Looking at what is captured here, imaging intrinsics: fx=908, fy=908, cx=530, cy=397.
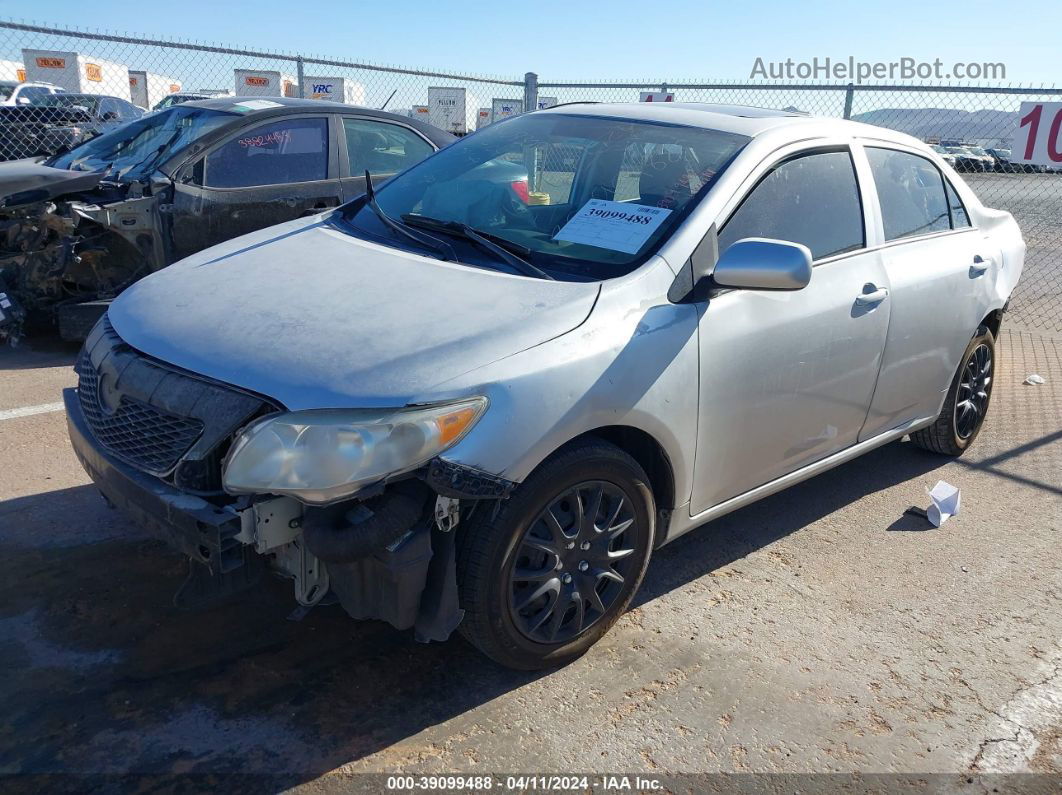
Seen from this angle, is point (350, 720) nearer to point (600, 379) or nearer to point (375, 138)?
point (600, 379)

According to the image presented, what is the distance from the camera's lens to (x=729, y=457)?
133 inches

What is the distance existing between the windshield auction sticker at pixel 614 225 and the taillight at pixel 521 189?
339 mm

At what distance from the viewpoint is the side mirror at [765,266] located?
9.85 feet

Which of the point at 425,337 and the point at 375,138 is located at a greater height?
the point at 375,138

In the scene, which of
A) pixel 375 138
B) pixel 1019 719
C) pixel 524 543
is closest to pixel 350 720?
pixel 524 543

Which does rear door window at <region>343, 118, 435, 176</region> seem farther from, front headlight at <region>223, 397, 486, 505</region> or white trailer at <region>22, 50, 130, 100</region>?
white trailer at <region>22, 50, 130, 100</region>

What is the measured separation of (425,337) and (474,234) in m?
0.87

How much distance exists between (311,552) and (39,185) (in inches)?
193

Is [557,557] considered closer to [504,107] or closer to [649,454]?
[649,454]

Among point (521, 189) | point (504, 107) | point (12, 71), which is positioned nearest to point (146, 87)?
point (12, 71)

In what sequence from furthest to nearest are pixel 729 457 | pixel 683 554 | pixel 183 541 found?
1. pixel 683 554
2. pixel 729 457
3. pixel 183 541

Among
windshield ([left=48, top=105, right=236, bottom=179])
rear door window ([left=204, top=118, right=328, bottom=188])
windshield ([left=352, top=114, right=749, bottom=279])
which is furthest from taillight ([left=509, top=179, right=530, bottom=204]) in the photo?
windshield ([left=48, top=105, right=236, bottom=179])

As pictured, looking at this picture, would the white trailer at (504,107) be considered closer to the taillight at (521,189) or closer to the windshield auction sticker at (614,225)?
the taillight at (521,189)

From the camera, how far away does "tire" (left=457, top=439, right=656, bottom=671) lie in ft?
8.86
